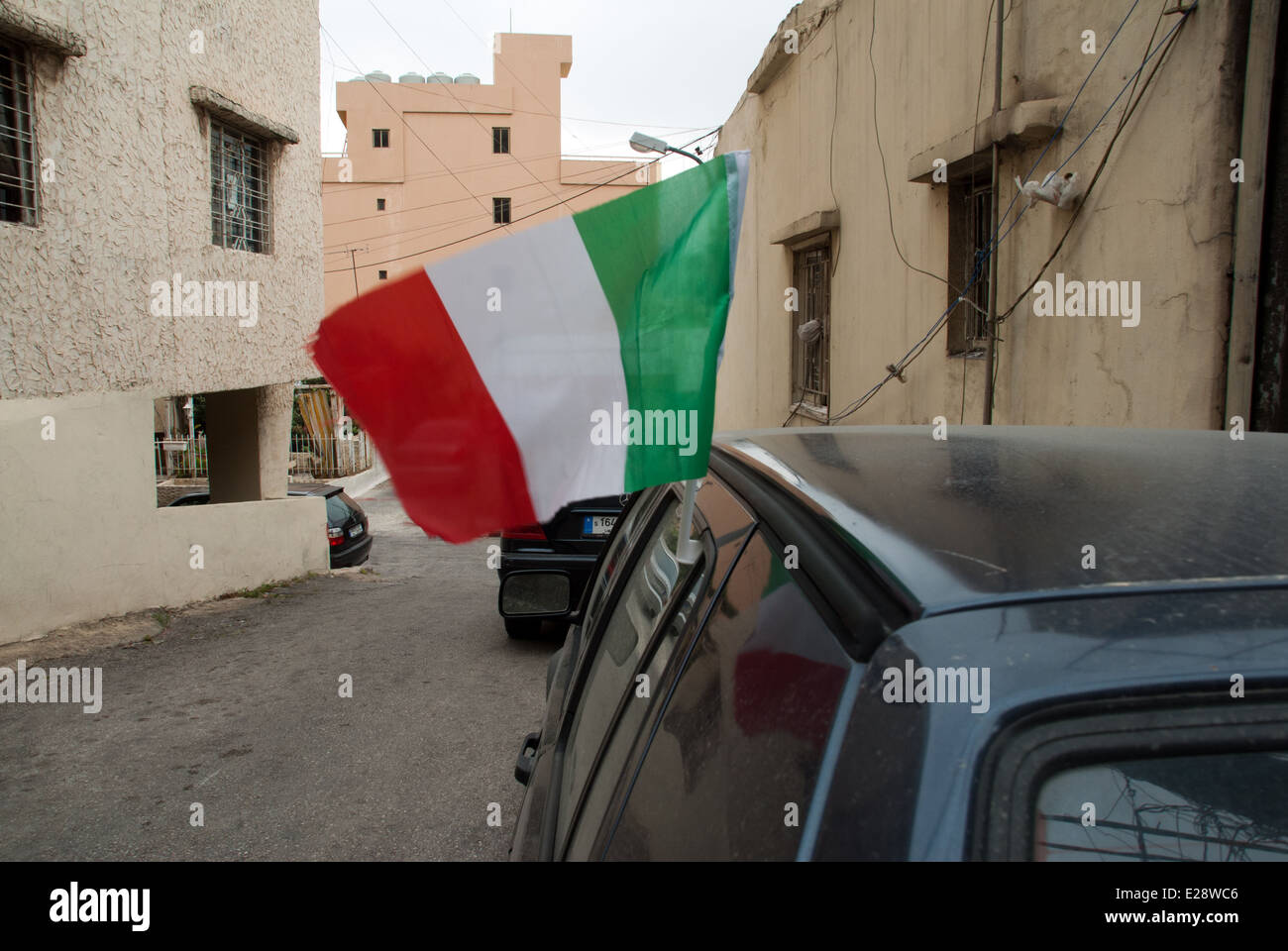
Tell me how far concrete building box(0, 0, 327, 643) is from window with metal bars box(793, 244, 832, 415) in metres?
5.87

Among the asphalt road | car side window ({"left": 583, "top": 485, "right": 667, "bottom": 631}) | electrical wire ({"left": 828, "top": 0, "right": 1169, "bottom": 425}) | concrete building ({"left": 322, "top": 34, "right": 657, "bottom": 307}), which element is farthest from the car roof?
concrete building ({"left": 322, "top": 34, "right": 657, "bottom": 307})

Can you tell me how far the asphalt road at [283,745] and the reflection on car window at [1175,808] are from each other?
10.8 ft

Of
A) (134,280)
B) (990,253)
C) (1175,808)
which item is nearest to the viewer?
(1175,808)

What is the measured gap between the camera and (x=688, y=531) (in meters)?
1.51

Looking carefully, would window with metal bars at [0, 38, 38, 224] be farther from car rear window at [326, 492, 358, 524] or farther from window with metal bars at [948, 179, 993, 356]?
window with metal bars at [948, 179, 993, 356]

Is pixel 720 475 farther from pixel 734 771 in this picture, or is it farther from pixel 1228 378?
pixel 1228 378

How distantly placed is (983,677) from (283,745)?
484cm

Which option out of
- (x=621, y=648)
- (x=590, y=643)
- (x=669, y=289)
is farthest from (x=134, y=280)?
(x=669, y=289)

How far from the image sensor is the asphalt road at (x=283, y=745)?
12.6 feet

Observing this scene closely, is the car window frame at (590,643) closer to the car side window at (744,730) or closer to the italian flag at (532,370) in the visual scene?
the italian flag at (532,370)

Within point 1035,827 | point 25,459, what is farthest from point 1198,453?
point 25,459

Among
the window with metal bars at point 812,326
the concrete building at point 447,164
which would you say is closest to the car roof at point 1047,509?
the window with metal bars at point 812,326

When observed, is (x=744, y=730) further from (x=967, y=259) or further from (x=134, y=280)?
(x=134, y=280)
